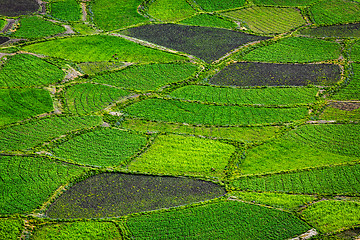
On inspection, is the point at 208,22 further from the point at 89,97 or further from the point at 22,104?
the point at 22,104

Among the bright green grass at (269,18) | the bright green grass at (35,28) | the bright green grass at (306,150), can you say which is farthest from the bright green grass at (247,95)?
the bright green grass at (35,28)

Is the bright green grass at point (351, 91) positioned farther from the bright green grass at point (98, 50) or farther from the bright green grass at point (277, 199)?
the bright green grass at point (98, 50)

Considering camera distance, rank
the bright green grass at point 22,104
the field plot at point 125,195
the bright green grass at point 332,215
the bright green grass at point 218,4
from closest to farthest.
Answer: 1. the bright green grass at point 332,215
2. the field plot at point 125,195
3. the bright green grass at point 22,104
4. the bright green grass at point 218,4

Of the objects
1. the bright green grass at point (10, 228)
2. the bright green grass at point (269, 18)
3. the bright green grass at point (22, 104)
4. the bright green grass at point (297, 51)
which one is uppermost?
the bright green grass at point (269, 18)

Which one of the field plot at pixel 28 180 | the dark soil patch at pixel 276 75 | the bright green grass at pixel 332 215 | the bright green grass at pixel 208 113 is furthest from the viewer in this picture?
the dark soil patch at pixel 276 75

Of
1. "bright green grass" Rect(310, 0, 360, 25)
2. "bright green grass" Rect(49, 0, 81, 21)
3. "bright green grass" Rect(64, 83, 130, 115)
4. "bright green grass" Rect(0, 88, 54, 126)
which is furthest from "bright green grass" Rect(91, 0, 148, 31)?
"bright green grass" Rect(310, 0, 360, 25)

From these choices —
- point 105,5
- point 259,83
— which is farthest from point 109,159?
point 105,5

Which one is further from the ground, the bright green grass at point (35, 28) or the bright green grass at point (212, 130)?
the bright green grass at point (35, 28)
